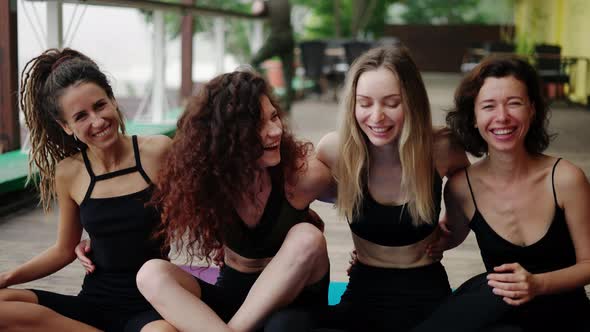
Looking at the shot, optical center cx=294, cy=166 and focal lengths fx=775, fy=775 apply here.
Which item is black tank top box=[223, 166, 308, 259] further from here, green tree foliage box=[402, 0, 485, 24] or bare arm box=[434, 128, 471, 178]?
green tree foliage box=[402, 0, 485, 24]

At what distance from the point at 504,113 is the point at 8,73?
3.86 meters

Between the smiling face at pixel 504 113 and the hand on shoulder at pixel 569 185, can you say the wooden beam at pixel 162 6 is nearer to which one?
the smiling face at pixel 504 113

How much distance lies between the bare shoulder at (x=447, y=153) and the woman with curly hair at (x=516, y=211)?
4cm

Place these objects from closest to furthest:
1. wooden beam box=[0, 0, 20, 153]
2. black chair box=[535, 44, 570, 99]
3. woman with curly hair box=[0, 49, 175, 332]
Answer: woman with curly hair box=[0, 49, 175, 332], wooden beam box=[0, 0, 20, 153], black chair box=[535, 44, 570, 99]

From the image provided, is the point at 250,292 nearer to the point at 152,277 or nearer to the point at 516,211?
the point at 152,277

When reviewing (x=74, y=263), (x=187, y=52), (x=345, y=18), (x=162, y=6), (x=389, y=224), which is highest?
(x=345, y=18)

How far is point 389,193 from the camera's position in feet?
7.18

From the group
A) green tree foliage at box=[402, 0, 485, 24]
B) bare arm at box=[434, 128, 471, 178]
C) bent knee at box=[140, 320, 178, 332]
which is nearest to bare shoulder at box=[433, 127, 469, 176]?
bare arm at box=[434, 128, 471, 178]

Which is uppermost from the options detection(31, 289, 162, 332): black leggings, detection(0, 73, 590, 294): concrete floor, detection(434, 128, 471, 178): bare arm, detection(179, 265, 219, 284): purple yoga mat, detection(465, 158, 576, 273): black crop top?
detection(434, 128, 471, 178): bare arm

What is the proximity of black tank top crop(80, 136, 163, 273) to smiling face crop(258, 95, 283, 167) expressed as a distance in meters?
0.36

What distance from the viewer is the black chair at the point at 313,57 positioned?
39.7 feet

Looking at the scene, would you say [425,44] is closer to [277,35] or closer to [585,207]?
[277,35]

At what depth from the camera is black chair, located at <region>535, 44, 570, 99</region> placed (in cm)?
1162

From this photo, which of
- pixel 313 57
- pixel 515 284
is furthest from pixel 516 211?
pixel 313 57
